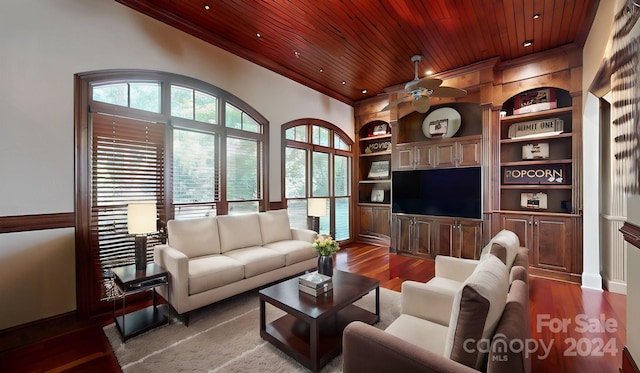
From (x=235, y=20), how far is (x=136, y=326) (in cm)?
352

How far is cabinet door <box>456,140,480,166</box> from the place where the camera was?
14.7 ft

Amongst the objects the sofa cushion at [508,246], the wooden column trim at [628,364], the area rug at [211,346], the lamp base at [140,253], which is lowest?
the area rug at [211,346]

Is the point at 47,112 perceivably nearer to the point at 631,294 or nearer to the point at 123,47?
the point at 123,47

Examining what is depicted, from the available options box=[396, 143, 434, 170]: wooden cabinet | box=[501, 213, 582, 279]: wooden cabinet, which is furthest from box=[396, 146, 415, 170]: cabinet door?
box=[501, 213, 582, 279]: wooden cabinet

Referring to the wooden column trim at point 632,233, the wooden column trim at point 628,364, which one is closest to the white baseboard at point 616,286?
the wooden column trim at point 628,364

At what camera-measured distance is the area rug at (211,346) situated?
202 cm

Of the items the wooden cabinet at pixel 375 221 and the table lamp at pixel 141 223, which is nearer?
the table lamp at pixel 141 223

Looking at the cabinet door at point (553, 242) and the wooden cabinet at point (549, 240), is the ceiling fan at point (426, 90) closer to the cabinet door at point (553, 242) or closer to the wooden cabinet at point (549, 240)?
the wooden cabinet at point (549, 240)

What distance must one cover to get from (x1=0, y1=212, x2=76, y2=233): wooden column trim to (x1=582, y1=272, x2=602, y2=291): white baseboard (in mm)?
6154

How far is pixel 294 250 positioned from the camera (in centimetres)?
372

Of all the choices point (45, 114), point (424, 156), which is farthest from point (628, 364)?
point (45, 114)

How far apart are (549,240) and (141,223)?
5.31 metres

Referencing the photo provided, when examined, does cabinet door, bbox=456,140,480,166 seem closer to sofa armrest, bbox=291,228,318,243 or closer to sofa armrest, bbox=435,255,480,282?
sofa armrest, bbox=435,255,480,282

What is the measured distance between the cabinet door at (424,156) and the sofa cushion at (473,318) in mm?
4023
